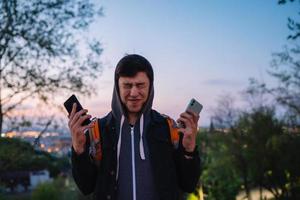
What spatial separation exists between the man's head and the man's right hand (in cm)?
21

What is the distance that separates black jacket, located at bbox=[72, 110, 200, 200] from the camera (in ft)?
6.53

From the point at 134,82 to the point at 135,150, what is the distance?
294mm

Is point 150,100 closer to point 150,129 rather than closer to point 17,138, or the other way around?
point 150,129

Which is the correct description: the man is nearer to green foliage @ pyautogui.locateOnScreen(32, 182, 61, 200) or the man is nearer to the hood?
the hood

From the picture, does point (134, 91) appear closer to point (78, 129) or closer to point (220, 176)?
point (78, 129)

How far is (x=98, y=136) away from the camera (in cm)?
206

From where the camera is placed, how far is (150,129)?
211 cm

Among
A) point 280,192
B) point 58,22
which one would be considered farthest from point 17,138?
point 280,192

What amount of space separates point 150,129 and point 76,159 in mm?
351

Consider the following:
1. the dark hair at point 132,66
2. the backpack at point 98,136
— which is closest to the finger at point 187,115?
the backpack at point 98,136

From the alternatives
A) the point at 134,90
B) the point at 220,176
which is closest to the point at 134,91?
the point at 134,90

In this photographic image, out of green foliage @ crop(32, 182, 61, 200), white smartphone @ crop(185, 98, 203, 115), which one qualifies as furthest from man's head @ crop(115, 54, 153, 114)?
green foliage @ crop(32, 182, 61, 200)

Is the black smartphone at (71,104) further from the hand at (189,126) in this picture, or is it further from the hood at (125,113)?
the hand at (189,126)

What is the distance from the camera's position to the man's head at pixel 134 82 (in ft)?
6.78
